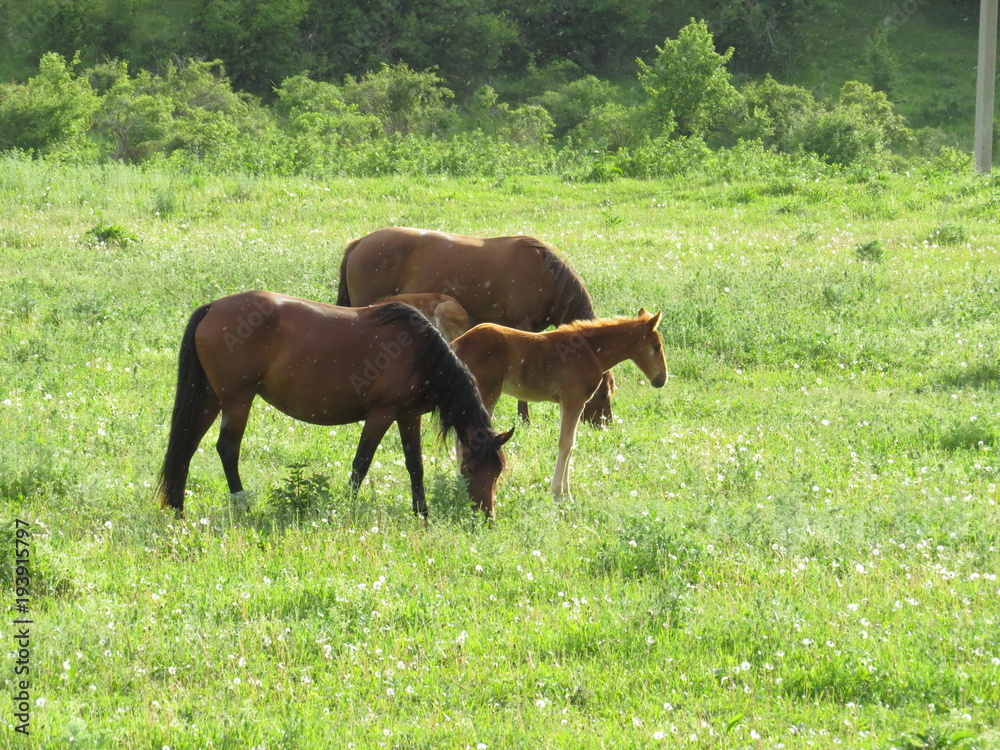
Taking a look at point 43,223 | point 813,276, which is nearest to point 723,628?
point 813,276

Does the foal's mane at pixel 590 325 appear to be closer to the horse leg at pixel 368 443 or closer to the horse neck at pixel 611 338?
the horse neck at pixel 611 338

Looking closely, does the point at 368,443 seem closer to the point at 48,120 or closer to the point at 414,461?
the point at 414,461

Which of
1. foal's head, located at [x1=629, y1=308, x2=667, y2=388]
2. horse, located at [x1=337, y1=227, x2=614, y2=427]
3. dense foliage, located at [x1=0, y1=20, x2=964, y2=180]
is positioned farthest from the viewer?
dense foliage, located at [x1=0, y1=20, x2=964, y2=180]

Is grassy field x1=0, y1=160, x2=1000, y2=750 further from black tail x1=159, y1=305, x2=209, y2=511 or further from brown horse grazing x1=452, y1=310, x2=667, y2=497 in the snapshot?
brown horse grazing x1=452, y1=310, x2=667, y2=497

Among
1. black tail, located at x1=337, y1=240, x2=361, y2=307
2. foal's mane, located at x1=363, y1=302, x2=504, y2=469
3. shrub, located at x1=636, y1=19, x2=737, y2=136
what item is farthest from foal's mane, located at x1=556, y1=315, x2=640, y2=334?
shrub, located at x1=636, y1=19, x2=737, y2=136

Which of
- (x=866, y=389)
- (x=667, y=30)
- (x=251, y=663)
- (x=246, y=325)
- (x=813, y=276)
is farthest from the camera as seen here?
(x=667, y=30)

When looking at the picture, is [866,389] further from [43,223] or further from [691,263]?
[43,223]

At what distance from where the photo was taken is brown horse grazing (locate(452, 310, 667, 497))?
8609 millimetres

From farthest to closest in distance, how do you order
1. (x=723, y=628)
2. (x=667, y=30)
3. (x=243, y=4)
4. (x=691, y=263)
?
1. (x=667, y=30)
2. (x=243, y=4)
3. (x=691, y=263)
4. (x=723, y=628)

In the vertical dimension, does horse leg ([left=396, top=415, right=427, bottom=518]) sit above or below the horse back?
below

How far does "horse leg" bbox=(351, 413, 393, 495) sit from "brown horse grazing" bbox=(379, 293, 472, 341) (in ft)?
10.1

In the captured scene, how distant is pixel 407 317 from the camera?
788 cm

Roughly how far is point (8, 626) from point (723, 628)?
379 centimetres

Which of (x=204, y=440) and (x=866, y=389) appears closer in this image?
(x=204, y=440)
